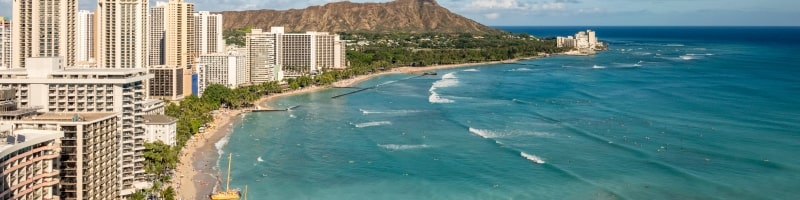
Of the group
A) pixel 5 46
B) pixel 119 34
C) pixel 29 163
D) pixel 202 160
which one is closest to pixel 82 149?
pixel 29 163

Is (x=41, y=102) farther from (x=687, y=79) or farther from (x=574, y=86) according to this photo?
(x=687, y=79)

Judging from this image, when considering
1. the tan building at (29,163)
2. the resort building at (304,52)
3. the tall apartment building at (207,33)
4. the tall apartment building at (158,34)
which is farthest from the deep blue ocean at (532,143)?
the tall apartment building at (207,33)

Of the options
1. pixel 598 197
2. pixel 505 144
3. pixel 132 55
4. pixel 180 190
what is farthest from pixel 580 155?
pixel 132 55

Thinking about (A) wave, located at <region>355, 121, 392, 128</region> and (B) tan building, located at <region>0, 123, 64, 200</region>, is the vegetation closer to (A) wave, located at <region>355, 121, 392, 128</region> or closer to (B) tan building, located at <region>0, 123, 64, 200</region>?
(B) tan building, located at <region>0, 123, 64, 200</region>

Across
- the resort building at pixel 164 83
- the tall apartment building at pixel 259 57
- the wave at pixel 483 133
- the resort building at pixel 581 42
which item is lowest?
the wave at pixel 483 133

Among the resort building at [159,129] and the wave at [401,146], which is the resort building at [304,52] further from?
the resort building at [159,129]

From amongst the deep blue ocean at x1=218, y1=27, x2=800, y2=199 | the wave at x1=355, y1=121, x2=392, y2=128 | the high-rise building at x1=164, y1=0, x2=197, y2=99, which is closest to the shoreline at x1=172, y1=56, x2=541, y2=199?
the deep blue ocean at x1=218, y1=27, x2=800, y2=199
